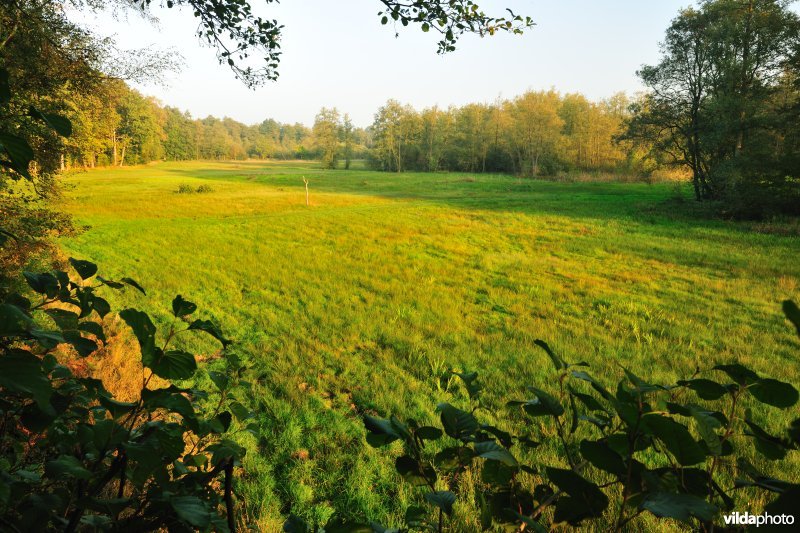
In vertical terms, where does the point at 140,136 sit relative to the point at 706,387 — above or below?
above

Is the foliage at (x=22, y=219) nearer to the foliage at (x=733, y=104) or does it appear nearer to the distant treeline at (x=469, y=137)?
the foliage at (x=733, y=104)

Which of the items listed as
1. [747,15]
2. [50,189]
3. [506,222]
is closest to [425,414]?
[50,189]

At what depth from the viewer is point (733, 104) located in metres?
19.6

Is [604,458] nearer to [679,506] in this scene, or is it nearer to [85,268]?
[679,506]

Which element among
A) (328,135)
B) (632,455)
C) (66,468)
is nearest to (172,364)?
(66,468)

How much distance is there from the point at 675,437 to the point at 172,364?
129 cm

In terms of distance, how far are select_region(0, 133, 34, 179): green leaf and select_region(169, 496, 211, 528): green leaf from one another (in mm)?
841

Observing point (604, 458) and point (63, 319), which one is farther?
point (63, 319)

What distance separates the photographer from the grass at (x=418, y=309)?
13.2 feet

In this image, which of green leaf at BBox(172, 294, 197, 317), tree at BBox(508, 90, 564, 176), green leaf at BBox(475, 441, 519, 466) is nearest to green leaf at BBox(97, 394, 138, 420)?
green leaf at BBox(172, 294, 197, 317)

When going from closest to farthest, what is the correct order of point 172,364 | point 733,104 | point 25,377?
point 25,377, point 172,364, point 733,104

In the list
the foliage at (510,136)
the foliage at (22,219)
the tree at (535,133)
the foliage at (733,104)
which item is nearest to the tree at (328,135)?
the foliage at (510,136)

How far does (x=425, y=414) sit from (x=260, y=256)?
390 inches

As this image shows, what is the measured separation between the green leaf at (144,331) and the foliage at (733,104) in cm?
2353
